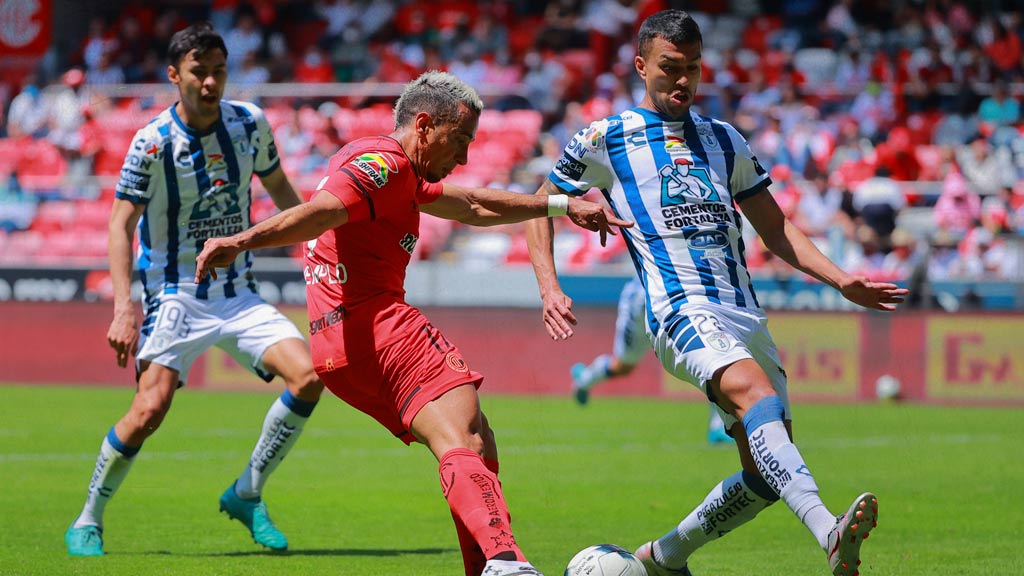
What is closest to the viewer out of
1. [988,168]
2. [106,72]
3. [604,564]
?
[604,564]

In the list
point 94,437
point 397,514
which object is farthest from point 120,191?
point 94,437

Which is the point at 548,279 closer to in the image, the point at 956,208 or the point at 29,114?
the point at 956,208

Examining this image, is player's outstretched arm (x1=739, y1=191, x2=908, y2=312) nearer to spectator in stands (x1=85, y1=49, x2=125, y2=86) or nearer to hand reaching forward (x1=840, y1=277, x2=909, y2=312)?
hand reaching forward (x1=840, y1=277, x2=909, y2=312)

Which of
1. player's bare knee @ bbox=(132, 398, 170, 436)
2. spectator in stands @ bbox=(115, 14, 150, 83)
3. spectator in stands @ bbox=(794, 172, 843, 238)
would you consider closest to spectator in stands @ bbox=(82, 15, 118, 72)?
spectator in stands @ bbox=(115, 14, 150, 83)

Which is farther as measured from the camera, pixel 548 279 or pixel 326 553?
pixel 326 553

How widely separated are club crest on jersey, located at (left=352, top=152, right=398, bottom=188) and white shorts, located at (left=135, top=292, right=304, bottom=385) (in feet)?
7.81

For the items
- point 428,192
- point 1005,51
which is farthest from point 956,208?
point 428,192

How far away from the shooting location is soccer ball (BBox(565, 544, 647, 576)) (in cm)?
538

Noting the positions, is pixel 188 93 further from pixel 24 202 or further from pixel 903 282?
pixel 24 202

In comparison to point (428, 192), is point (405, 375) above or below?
below

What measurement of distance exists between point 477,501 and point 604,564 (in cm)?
77

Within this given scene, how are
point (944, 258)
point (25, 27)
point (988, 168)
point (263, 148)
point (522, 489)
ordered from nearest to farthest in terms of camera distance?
point (263, 148) < point (522, 489) < point (944, 258) < point (988, 168) < point (25, 27)

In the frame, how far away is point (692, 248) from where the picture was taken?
5902mm

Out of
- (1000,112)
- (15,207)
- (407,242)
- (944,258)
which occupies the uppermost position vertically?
(407,242)
